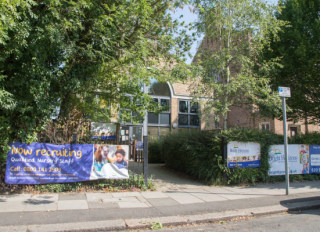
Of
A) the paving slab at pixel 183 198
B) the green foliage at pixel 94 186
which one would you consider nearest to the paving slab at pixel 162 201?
the paving slab at pixel 183 198

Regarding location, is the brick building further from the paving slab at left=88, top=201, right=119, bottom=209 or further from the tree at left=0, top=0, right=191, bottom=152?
the paving slab at left=88, top=201, right=119, bottom=209

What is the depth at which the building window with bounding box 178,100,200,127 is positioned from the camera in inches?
792

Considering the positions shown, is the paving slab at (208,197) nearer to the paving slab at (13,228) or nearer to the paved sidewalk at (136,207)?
the paved sidewalk at (136,207)

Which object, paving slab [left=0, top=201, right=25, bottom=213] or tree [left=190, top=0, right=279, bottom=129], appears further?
tree [left=190, top=0, right=279, bottom=129]

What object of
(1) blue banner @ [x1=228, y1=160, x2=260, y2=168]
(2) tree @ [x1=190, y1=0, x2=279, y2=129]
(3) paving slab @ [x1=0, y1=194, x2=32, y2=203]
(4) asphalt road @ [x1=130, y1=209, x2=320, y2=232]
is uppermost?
(2) tree @ [x1=190, y1=0, x2=279, y2=129]

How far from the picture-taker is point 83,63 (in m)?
7.75

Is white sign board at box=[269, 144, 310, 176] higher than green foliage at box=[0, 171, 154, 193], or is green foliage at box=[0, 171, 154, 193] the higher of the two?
white sign board at box=[269, 144, 310, 176]

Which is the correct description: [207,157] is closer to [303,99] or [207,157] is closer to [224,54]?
[224,54]

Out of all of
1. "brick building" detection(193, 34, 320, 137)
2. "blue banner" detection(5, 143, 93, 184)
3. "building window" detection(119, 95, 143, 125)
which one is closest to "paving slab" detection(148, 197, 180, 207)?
"blue banner" detection(5, 143, 93, 184)

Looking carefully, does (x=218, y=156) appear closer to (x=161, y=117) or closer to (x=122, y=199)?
(x=122, y=199)

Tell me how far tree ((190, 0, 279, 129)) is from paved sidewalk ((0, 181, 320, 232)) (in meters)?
3.62

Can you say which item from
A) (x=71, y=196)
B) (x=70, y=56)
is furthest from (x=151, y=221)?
(x=70, y=56)

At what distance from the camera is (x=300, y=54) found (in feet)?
40.0

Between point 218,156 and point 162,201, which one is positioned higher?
point 218,156
